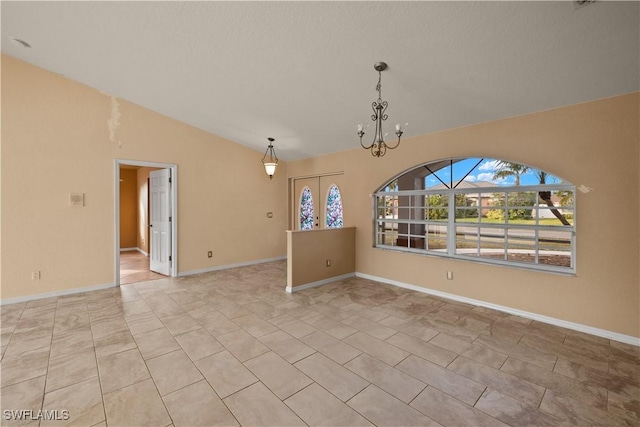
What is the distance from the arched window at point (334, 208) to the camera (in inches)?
231

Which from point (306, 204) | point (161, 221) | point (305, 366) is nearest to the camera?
point (305, 366)

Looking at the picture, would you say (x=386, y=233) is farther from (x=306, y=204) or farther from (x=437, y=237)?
(x=306, y=204)

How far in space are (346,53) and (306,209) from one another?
4.28m

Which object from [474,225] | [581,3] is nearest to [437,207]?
[474,225]

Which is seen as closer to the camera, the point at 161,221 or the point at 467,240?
the point at 467,240

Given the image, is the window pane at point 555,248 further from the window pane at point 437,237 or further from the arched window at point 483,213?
the window pane at point 437,237

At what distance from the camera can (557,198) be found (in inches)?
132

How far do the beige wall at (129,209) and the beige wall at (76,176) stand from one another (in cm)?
404

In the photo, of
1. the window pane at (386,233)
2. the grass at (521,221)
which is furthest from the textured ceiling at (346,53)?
the window pane at (386,233)

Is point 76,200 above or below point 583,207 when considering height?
above

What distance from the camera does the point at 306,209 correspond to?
674 cm

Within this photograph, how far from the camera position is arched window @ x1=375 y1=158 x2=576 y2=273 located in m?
3.35

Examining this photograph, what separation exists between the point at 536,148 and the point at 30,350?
5781 millimetres

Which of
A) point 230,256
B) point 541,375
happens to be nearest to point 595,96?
point 541,375
